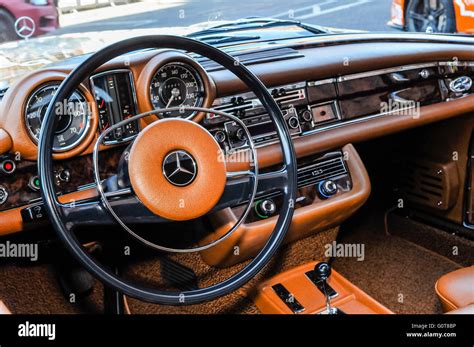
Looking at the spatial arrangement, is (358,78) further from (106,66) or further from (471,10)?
(471,10)

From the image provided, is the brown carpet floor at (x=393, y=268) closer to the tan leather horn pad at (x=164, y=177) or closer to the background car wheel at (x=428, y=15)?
the tan leather horn pad at (x=164, y=177)

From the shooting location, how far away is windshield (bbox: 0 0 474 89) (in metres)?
2.24

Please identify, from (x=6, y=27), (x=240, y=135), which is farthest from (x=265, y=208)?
(x=6, y=27)

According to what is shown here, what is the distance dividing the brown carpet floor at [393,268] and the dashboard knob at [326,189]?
0.64 m

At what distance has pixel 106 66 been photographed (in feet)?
6.46

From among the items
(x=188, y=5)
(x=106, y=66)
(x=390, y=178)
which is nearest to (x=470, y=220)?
(x=390, y=178)

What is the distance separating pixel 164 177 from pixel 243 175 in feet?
1.17

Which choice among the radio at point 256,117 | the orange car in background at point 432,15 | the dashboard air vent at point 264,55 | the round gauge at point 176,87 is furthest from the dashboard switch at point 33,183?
the orange car in background at point 432,15

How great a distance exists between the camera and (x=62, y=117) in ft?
6.17

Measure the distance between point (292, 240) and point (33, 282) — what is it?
0.98 meters

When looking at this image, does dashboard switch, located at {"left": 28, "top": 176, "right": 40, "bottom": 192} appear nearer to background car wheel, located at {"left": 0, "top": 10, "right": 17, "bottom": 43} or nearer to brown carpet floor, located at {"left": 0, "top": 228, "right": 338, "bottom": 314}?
brown carpet floor, located at {"left": 0, "top": 228, "right": 338, "bottom": 314}

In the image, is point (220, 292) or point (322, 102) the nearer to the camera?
point (220, 292)

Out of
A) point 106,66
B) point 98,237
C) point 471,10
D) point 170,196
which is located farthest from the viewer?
point 471,10

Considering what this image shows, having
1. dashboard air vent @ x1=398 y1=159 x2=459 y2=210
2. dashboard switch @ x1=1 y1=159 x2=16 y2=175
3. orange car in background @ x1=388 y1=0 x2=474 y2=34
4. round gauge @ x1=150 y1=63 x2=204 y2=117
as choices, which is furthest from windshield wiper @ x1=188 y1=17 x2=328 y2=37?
orange car in background @ x1=388 y1=0 x2=474 y2=34
